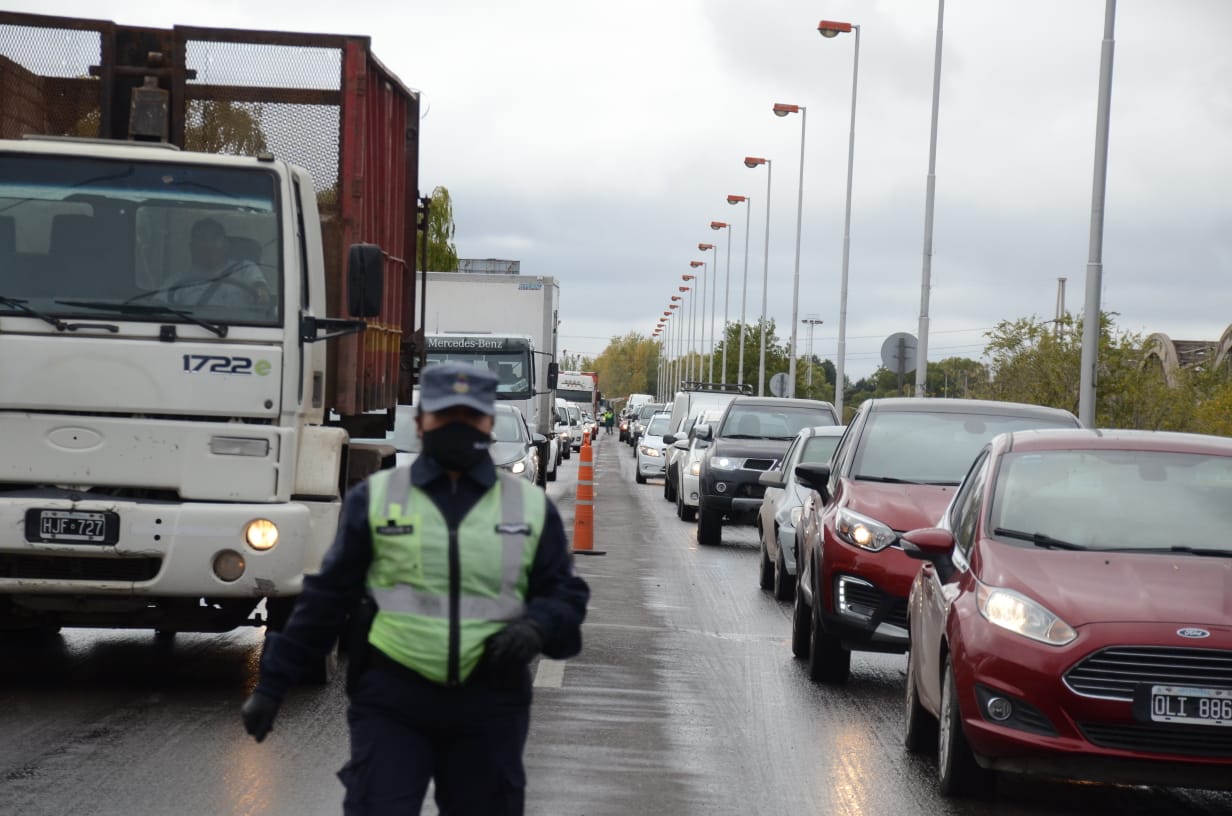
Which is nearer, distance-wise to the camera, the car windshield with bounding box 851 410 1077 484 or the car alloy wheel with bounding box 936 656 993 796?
the car alloy wheel with bounding box 936 656 993 796

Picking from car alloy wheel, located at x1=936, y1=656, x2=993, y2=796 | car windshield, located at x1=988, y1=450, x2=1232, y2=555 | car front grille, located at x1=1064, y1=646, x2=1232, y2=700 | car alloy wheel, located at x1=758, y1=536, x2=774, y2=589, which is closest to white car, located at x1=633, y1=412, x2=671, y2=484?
car alloy wheel, located at x1=758, y1=536, x2=774, y2=589

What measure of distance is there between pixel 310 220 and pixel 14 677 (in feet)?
9.97

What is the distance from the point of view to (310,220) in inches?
407

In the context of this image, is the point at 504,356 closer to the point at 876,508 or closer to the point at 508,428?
the point at 508,428

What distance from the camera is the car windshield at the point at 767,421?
24.7 meters

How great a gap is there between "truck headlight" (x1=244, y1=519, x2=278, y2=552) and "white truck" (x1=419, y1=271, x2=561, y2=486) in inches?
807

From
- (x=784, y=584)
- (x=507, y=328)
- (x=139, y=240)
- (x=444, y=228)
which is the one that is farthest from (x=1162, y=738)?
(x=444, y=228)

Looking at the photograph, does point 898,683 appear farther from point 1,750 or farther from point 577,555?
point 577,555

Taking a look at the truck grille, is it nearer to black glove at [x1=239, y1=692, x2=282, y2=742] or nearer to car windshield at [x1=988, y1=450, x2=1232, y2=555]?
car windshield at [x1=988, y1=450, x2=1232, y2=555]

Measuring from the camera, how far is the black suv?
23.4 m

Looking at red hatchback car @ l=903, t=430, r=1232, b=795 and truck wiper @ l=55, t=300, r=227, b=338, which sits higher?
truck wiper @ l=55, t=300, r=227, b=338

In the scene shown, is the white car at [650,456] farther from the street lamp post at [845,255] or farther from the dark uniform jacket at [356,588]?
the dark uniform jacket at [356,588]

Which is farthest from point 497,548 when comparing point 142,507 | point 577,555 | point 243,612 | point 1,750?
point 577,555

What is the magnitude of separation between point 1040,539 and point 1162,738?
117cm
